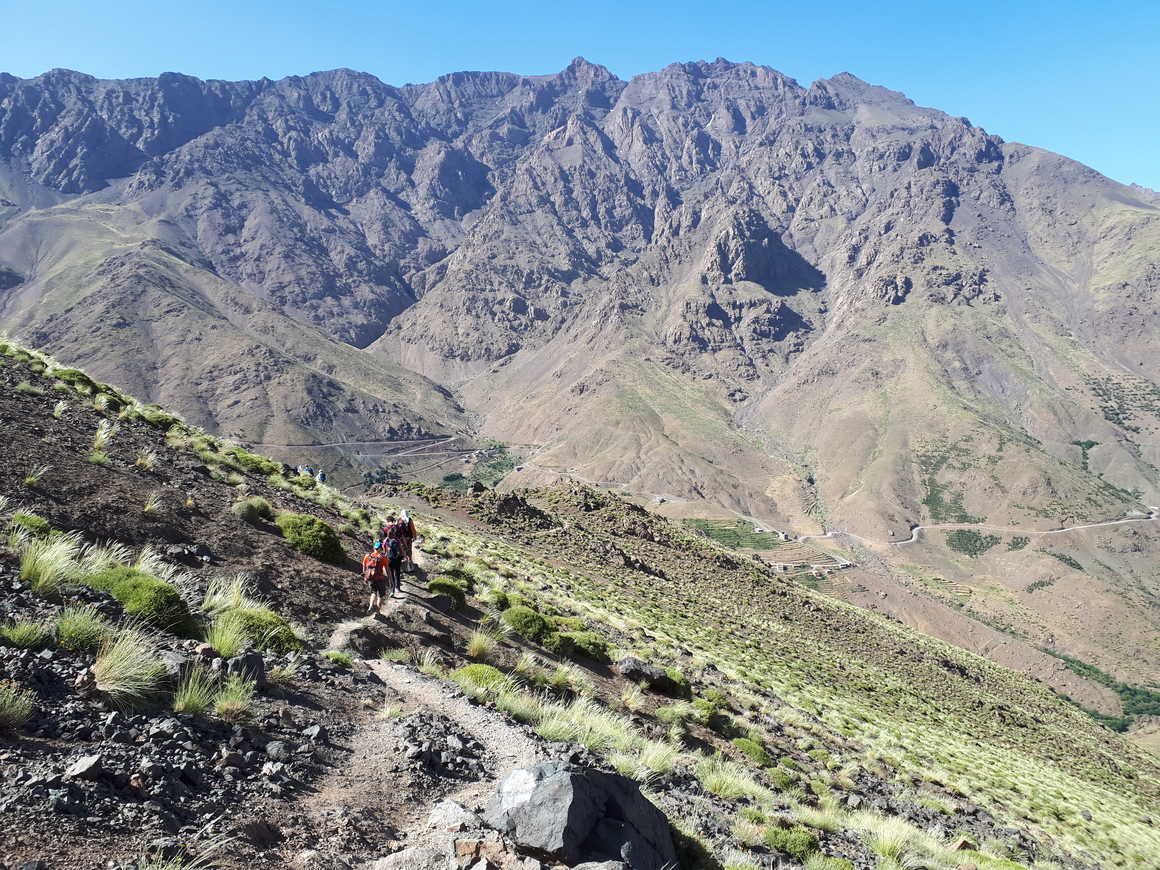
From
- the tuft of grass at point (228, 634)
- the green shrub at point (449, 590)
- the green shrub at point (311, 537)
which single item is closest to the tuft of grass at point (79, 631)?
the tuft of grass at point (228, 634)

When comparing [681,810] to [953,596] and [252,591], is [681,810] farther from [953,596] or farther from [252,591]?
[953,596]

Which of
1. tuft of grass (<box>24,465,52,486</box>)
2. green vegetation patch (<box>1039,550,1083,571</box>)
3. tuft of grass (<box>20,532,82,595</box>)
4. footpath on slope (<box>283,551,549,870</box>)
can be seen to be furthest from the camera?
green vegetation patch (<box>1039,550,1083,571</box>)

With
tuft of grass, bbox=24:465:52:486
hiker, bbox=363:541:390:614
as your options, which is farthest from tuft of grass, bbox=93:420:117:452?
hiker, bbox=363:541:390:614

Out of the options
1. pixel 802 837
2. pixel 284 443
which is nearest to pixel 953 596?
pixel 802 837

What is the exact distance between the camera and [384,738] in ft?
25.0

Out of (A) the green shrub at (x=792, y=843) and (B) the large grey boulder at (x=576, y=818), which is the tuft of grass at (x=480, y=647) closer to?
(A) the green shrub at (x=792, y=843)

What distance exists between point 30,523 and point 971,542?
584 ft

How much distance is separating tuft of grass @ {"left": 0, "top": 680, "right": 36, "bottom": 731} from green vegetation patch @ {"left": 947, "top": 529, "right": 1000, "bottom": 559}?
571 ft

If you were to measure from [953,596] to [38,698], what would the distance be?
490 feet

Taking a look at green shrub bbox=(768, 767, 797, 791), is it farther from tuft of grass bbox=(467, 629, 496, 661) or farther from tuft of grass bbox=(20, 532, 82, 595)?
tuft of grass bbox=(20, 532, 82, 595)

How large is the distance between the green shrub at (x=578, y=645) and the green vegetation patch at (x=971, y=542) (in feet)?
526

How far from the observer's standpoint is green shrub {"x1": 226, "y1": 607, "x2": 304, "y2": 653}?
9.06 meters

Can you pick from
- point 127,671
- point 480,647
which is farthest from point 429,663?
point 127,671

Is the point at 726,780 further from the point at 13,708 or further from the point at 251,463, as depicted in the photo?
the point at 251,463
